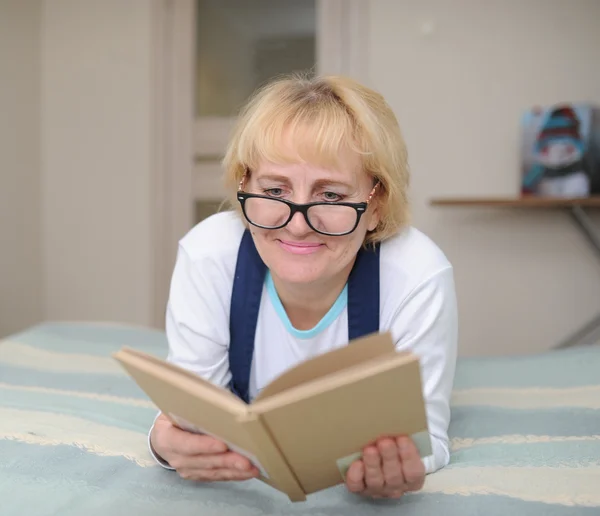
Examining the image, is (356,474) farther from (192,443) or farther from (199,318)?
(199,318)

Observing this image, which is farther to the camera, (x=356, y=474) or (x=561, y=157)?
(x=561, y=157)

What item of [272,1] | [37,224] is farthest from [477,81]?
[37,224]

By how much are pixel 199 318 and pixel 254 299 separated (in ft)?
0.33

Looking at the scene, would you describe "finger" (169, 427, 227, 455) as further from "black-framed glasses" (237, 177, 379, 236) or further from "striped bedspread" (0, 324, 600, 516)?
"black-framed glasses" (237, 177, 379, 236)

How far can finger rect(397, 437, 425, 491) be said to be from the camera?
0.71 m

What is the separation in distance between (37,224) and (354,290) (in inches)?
107

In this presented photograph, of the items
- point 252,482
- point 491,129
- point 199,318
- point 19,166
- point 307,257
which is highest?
point 491,129

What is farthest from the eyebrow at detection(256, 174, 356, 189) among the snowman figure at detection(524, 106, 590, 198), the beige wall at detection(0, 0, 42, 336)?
the beige wall at detection(0, 0, 42, 336)

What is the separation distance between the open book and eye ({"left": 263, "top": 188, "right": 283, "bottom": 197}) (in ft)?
1.22

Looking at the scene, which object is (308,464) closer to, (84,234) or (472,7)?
(472,7)

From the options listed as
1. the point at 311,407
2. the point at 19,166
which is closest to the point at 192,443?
the point at 311,407

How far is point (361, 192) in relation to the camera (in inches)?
39.2

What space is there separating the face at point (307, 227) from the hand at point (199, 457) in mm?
289

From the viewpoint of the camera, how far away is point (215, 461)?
31.1 inches
